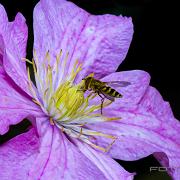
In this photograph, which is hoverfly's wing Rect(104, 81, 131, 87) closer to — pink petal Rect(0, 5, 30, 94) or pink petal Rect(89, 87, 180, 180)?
pink petal Rect(89, 87, 180, 180)

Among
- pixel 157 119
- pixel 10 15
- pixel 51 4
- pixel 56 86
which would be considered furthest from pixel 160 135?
pixel 10 15

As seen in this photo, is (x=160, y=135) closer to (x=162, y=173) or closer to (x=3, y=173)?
(x=162, y=173)

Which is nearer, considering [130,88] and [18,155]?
[18,155]

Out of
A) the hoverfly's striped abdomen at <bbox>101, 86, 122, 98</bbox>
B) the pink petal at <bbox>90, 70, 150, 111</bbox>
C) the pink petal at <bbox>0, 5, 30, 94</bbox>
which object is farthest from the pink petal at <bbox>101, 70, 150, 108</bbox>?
the pink petal at <bbox>0, 5, 30, 94</bbox>

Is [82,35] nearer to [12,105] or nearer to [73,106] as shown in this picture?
[73,106]

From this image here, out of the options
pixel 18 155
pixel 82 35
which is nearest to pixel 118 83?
pixel 82 35
